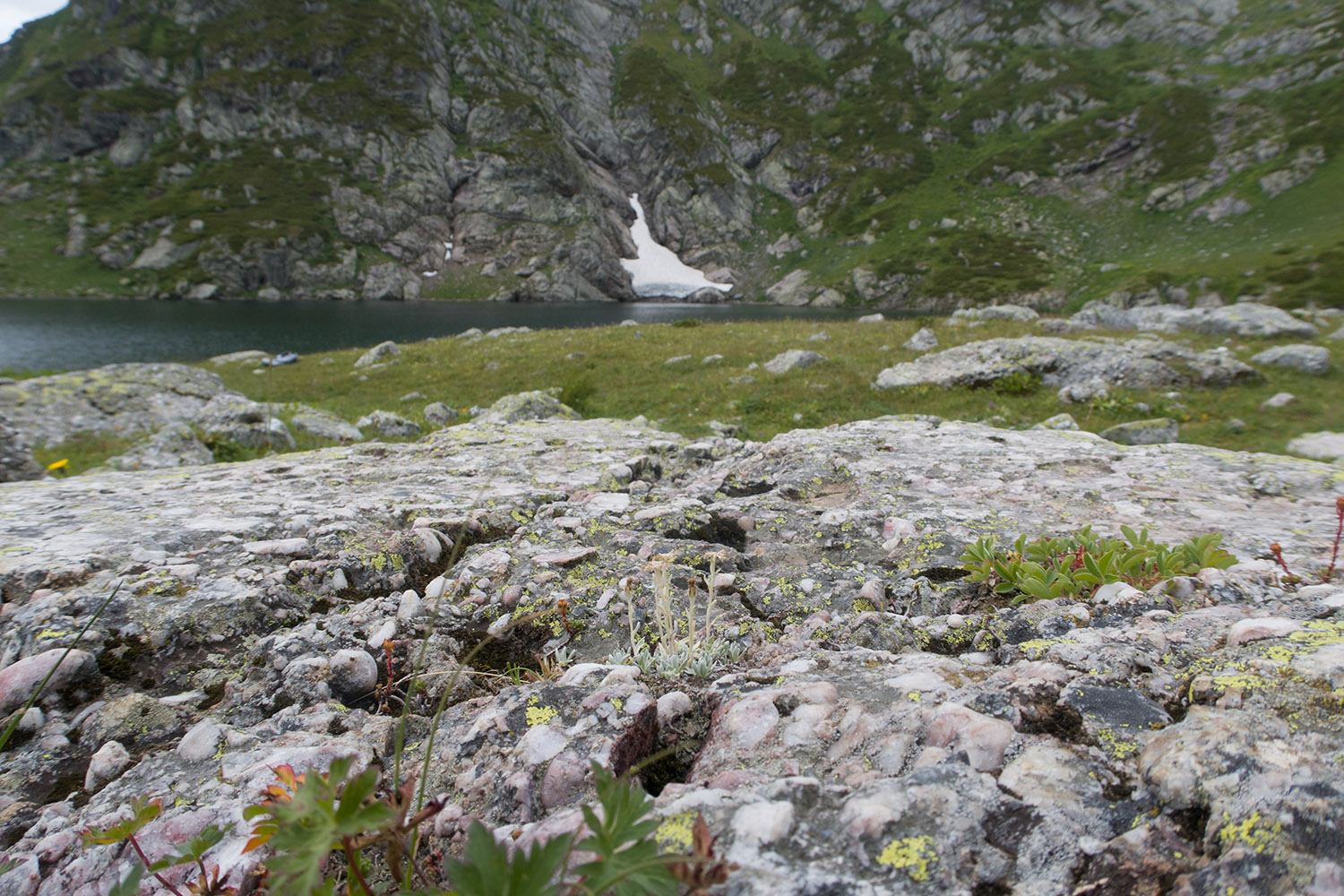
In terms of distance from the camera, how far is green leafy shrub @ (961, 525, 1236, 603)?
3.16 meters

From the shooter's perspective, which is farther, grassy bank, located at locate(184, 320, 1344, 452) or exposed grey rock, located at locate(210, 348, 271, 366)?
exposed grey rock, located at locate(210, 348, 271, 366)

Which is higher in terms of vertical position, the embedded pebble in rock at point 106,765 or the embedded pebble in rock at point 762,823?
the embedded pebble in rock at point 762,823

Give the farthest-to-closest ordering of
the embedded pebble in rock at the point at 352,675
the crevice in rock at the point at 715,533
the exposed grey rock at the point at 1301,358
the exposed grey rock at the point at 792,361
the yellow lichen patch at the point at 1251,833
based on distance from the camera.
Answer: the exposed grey rock at the point at 792,361, the exposed grey rock at the point at 1301,358, the crevice in rock at the point at 715,533, the embedded pebble in rock at the point at 352,675, the yellow lichen patch at the point at 1251,833

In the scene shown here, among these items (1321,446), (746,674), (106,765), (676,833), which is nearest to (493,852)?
(676,833)

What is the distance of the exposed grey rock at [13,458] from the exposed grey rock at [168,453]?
1.04 metres

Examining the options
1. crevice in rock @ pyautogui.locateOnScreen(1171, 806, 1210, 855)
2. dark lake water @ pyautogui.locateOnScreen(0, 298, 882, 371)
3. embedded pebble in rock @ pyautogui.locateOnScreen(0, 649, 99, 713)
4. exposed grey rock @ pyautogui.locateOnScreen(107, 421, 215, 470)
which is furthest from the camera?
dark lake water @ pyautogui.locateOnScreen(0, 298, 882, 371)

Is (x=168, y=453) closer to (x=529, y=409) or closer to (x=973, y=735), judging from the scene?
(x=529, y=409)

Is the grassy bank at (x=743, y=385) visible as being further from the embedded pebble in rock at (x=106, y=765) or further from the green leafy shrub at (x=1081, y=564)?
the embedded pebble in rock at (x=106, y=765)

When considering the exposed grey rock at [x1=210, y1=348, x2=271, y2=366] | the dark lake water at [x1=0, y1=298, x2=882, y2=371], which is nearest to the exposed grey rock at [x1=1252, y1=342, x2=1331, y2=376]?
the exposed grey rock at [x1=210, y1=348, x2=271, y2=366]

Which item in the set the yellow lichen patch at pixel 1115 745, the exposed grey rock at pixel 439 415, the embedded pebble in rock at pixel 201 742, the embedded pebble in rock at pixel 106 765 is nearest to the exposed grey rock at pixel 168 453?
the exposed grey rock at pixel 439 415

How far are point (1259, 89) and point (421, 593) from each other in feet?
564

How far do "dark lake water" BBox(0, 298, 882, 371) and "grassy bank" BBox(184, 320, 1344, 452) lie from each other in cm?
2248

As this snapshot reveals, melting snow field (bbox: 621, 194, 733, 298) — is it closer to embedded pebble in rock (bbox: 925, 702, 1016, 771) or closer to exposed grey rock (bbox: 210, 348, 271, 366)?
exposed grey rock (bbox: 210, 348, 271, 366)

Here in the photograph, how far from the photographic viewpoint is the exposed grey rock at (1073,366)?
1405 centimetres
